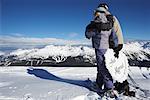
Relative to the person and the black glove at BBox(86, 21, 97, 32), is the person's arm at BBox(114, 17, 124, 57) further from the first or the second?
the black glove at BBox(86, 21, 97, 32)

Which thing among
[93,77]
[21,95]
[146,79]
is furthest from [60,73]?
[21,95]

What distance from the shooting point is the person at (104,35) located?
15.4 feet

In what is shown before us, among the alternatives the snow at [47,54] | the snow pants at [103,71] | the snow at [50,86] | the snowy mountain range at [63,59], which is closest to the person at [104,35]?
→ the snow pants at [103,71]

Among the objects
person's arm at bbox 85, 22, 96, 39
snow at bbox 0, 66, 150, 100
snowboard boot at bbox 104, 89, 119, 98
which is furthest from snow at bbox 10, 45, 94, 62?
snowboard boot at bbox 104, 89, 119, 98

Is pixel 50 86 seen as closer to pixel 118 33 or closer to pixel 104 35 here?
pixel 104 35

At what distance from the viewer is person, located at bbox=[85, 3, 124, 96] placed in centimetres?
470

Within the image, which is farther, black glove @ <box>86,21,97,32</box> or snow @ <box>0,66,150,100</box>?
black glove @ <box>86,21,97,32</box>

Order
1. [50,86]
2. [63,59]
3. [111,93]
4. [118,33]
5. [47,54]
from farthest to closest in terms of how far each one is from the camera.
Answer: [47,54] < [63,59] < [50,86] < [118,33] < [111,93]

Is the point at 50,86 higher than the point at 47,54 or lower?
lower

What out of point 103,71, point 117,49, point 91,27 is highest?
point 91,27

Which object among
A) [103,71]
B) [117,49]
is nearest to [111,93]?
[103,71]

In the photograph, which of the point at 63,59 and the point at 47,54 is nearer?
→ the point at 63,59

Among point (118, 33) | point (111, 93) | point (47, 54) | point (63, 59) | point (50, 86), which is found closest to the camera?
point (111, 93)

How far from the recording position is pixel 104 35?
473 cm
